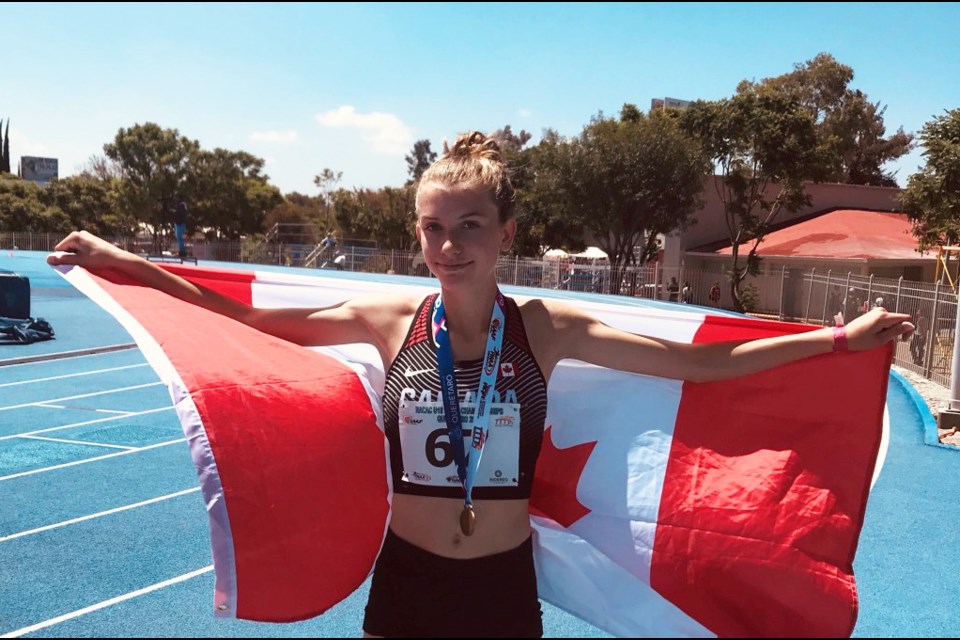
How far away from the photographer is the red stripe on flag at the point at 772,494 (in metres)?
2.44

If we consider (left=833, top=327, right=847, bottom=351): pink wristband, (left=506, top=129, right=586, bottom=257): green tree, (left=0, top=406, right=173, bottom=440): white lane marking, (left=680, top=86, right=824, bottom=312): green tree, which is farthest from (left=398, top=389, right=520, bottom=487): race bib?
(left=680, top=86, right=824, bottom=312): green tree

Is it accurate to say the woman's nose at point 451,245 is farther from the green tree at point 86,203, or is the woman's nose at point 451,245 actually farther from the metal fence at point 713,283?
the green tree at point 86,203

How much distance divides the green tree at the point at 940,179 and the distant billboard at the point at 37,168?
112 m

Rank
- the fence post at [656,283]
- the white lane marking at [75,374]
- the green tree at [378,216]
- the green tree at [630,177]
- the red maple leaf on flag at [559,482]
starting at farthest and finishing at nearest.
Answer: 1. the green tree at [378,216]
2. the fence post at [656,283]
3. the green tree at [630,177]
4. the white lane marking at [75,374]
5. the red maple leaf on flag at [559,482]

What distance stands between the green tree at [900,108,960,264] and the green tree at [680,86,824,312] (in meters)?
17.7

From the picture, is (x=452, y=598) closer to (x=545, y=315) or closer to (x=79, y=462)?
(x=545, y=315)

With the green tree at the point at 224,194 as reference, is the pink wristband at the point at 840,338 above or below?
below

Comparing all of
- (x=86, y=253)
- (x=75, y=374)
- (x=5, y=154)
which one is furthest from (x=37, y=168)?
(x=86, y=253)

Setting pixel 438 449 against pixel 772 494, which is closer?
pixel 438 449

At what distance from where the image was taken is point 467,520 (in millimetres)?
2309

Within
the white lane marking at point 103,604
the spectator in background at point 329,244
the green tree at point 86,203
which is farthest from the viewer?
the green tree at point 86,203

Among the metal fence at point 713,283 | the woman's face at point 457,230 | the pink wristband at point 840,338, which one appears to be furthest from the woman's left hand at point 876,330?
the metal fence at point 713,283

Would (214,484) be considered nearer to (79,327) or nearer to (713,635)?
(713,635)

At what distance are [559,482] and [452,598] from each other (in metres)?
0.84
